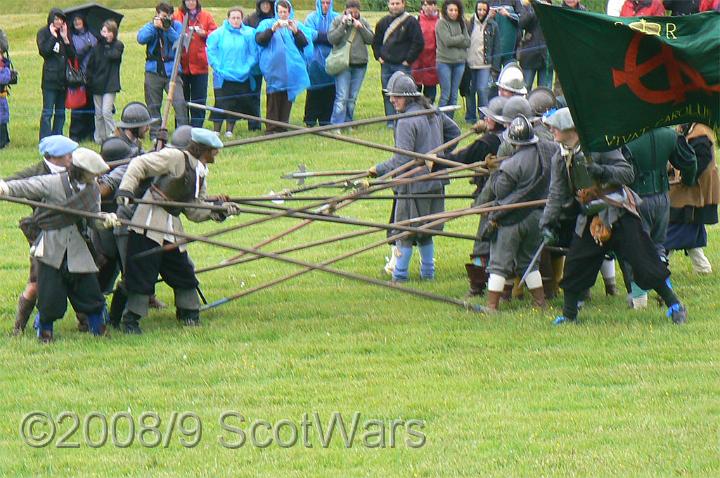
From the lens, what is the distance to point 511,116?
12531 mm

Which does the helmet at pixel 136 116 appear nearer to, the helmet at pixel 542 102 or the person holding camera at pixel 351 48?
the helmet at pixel 542 102

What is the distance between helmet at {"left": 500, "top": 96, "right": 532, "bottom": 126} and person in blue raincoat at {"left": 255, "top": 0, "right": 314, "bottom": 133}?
26.5ft

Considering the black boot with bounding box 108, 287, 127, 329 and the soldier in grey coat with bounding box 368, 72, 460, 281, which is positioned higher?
the soldier in grey coat with bounding box 368, 72, 460, 281

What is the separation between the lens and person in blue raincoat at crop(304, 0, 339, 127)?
2103 cm

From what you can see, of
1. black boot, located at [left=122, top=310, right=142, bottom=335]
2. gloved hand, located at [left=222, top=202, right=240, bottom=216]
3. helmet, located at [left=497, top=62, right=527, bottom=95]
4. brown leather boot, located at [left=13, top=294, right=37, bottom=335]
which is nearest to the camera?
gloved hand, located at [left=222, top=202, right=240, bottom=216]

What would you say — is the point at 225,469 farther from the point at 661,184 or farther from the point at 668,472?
the point at 661,184

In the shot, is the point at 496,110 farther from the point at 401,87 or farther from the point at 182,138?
the point at 182,138

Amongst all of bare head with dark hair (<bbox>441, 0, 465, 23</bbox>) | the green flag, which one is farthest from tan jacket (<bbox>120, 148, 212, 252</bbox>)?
bare head with dark hair (<bbox>441, 0, 465, 23</bbox>)

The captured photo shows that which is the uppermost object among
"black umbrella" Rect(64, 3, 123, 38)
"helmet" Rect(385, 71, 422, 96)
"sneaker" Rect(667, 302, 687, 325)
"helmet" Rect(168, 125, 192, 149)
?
"helmet" Rect(385, 71, 422, 96)

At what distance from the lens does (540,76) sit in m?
21.2

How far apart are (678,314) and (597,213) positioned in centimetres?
112

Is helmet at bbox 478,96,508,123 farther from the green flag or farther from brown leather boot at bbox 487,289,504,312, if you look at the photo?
the green flag

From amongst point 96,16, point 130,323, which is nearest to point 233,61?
point 96,16

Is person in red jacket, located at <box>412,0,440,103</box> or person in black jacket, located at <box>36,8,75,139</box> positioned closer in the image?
person in black jacket, located at <box>36,8,75,139</box>
